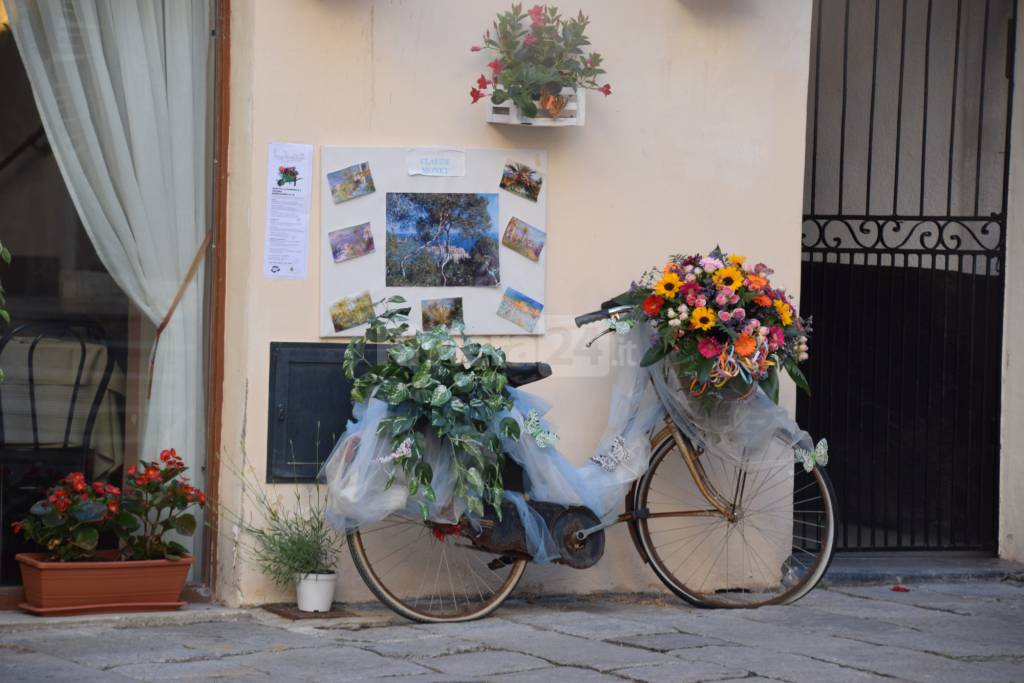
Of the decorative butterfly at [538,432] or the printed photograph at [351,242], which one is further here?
the printed photograph at [351,242]

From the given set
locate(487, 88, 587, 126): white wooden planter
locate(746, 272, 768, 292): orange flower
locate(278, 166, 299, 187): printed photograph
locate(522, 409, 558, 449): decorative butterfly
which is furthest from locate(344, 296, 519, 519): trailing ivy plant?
locate(746, 272, 768, 292): orange flower

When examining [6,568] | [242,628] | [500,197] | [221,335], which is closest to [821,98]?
[500,197]

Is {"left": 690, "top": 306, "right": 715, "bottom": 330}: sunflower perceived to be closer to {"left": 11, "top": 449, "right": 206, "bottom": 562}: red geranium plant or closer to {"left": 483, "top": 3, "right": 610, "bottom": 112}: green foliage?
{"left": 483, "top": 3, "right": 610, "bottom": 112}: green foliage

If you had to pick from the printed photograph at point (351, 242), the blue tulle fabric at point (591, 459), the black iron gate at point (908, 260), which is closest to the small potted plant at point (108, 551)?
the blue tulle fabric at point (591, 459)

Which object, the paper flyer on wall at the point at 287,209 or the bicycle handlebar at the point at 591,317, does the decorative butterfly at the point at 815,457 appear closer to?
the bicycle handlebar at the point at 591,317

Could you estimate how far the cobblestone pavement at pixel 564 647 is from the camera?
4.78 metres

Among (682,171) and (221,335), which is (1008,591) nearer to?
(682,171)

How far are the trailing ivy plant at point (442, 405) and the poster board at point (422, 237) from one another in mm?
344

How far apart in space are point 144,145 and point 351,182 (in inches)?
35.1

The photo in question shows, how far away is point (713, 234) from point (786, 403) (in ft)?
2.89

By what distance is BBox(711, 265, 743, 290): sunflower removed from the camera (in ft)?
19.3

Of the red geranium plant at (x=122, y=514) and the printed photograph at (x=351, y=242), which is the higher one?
the printed photograph at (x=351, y=242)

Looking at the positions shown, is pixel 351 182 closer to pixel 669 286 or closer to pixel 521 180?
pixel 521 180

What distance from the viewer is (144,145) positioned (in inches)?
237
